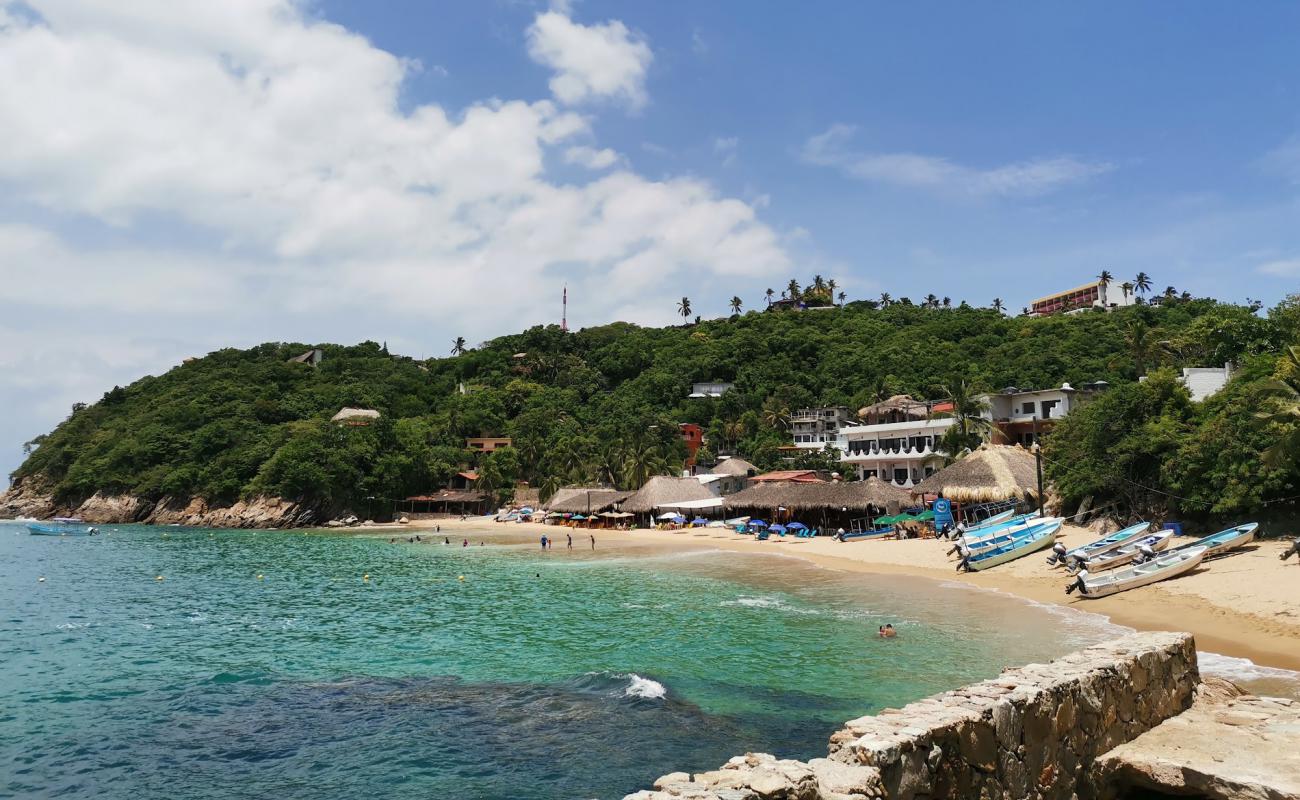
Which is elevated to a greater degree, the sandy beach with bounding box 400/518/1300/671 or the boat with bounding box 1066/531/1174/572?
the boat with bounding box 1066/531/1174/572

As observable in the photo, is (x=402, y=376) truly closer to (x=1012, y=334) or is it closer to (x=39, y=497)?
(x=39, y=497)

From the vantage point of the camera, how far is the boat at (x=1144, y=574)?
21.2m

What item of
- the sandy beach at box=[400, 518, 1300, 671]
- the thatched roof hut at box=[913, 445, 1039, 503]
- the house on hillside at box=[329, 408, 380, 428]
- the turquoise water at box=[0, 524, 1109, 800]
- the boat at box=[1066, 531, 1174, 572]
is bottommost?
the turquoise water at box=[0, 524, 1109, 800]

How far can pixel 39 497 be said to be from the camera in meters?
87.6

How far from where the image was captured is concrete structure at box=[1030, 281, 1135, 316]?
124312 mm

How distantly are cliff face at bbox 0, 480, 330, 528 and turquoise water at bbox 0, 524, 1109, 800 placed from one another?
4122 cm

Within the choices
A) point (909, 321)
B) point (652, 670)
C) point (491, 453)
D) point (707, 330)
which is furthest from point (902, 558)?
point (707, 330)

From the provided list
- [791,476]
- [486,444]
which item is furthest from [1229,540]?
[486,444]

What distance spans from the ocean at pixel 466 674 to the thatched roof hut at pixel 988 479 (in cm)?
1089

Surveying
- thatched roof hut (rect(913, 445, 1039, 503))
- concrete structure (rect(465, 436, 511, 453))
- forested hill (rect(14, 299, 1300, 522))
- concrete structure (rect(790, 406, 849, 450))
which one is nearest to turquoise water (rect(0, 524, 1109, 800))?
thatched roof hut (rect(913, 445, 1039, 503))

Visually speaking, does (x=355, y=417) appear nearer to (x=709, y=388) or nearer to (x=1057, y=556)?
(x=709, y=388)

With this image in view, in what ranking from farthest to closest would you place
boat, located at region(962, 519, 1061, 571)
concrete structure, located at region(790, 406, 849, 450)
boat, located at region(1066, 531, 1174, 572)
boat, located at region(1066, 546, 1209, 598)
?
concrete structure, located at region(790, 406, 849, 450) < boat, located at region(962, 519, 1061, 571) < boat, located at region(1066, 531, 1174, 572) < boat, located at region(1066, 546, 1209, 598)

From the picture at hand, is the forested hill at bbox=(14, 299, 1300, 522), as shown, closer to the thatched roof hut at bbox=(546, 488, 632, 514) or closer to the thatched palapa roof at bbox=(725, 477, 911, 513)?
the thatched roof hut at bbox=(546, 488, 632, 514)

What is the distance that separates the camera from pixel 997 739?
7.35 metres
